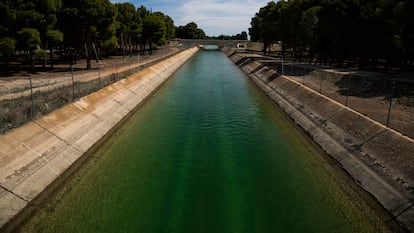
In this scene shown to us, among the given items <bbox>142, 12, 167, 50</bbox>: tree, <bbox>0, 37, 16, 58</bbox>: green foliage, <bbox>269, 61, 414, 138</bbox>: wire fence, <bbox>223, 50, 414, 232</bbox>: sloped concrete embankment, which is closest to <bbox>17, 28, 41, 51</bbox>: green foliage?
<bbox>0, 37, 16, 58</bbox>: green foliage

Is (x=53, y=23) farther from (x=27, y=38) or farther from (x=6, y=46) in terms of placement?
(x=6, y=46)

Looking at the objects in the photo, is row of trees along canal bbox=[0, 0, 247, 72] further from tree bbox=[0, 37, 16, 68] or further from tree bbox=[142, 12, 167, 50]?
tree bbox=[142, 12, 167, 50]

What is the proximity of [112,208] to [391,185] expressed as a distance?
40.6 feet

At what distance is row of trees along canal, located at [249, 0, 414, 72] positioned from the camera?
31647 millimetres

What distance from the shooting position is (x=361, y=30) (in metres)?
46.2

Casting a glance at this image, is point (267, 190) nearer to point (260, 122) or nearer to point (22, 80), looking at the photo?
point (260, 122)

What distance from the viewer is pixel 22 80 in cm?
3697

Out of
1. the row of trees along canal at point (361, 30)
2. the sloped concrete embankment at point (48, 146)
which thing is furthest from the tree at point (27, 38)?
the row of trees along canal at point (361, 30)

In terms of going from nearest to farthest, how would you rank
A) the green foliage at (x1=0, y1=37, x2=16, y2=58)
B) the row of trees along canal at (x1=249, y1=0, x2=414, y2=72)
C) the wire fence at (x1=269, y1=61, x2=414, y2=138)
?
the wire fence at (x1=269, y1=61, x2=414, y2=138)
the row of trees along canal at (x1=249, y1=0, x2=414, y2=72)
the green foliage at (x1=0, y1=37, x2=16, y2=58)

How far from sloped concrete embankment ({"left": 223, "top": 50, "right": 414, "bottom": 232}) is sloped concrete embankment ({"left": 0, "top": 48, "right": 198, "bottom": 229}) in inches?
608

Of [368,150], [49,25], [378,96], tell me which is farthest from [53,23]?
[368,150]

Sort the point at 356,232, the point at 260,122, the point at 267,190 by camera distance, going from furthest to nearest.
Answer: the point at 260,122, the point at 267,190, the point at 356,232

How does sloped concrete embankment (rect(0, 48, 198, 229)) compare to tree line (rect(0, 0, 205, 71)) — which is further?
tree line (rect(0, 0, 205, 71))

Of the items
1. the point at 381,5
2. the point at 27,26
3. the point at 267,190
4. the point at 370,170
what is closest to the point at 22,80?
the point at 27,26
